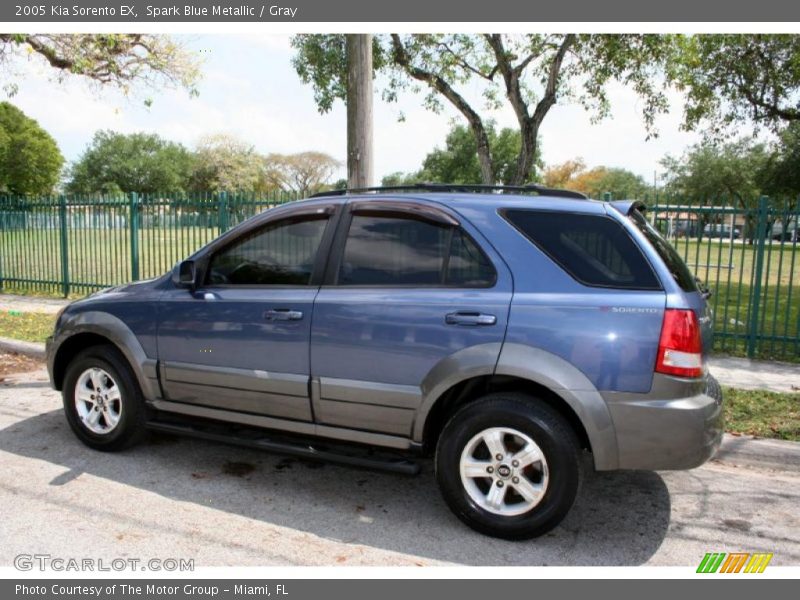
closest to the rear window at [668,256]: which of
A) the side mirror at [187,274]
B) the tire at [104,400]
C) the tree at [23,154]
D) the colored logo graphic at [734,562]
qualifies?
the colored logo graphic at [734,562]

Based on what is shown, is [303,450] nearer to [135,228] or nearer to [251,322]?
[251,322]

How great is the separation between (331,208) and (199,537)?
209 centimetres

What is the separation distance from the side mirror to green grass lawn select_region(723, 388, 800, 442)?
434 centimetres

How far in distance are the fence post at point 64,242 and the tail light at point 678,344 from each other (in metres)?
12.5

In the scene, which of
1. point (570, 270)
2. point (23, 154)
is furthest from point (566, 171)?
point (570, 270)

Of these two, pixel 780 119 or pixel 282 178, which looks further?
pixel 282 178

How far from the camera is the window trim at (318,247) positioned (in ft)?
13.6

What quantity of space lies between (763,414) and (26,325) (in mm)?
9483

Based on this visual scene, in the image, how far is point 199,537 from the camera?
362 cm

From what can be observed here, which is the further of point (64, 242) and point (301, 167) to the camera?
point (301, 167)

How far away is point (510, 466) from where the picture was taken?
3.54 m

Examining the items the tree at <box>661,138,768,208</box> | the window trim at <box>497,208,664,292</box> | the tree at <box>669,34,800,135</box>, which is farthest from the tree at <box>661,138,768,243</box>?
the window trim at <box>497,208,664,292</box>

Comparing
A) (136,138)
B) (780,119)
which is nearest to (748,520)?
(780,119)

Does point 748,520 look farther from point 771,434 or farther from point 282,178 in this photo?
point 282,178
